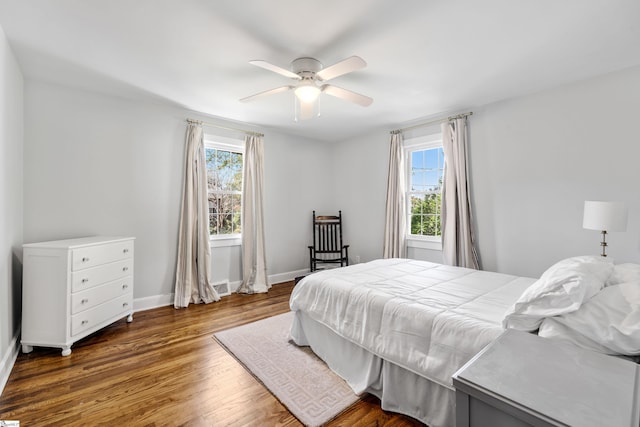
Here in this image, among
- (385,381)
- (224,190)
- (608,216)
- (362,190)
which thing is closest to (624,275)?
(608,216)

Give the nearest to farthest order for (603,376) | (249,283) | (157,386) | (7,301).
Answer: (603,376), (157,386), (7,301), (249,283)

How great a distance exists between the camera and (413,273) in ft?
8.68

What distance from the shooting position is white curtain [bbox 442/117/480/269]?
3.48 metres

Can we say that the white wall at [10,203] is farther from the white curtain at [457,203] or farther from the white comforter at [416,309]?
the white curtain at [457,203]

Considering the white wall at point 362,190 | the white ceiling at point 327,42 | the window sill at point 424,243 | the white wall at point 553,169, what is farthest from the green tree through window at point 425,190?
the white ceiling at point 327,42

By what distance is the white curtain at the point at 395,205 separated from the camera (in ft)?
13.9

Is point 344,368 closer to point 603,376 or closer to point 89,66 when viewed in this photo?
point 603,376

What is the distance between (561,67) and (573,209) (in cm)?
137

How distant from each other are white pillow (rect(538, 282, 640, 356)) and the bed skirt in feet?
2.11

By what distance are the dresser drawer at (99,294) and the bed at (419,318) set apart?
6.23 ft

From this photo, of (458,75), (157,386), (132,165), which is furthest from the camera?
(132,165)

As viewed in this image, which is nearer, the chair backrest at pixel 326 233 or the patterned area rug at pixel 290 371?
the patterned area rug at pixel 290 371

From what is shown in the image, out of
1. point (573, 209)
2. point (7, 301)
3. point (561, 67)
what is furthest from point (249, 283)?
point (561, 67)

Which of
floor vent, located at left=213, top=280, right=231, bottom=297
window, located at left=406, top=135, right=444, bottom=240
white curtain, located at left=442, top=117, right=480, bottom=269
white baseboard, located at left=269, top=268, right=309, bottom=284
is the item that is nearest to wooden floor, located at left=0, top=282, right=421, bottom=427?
floor vent, located at left=213, top=280, right=231, bottom=297
